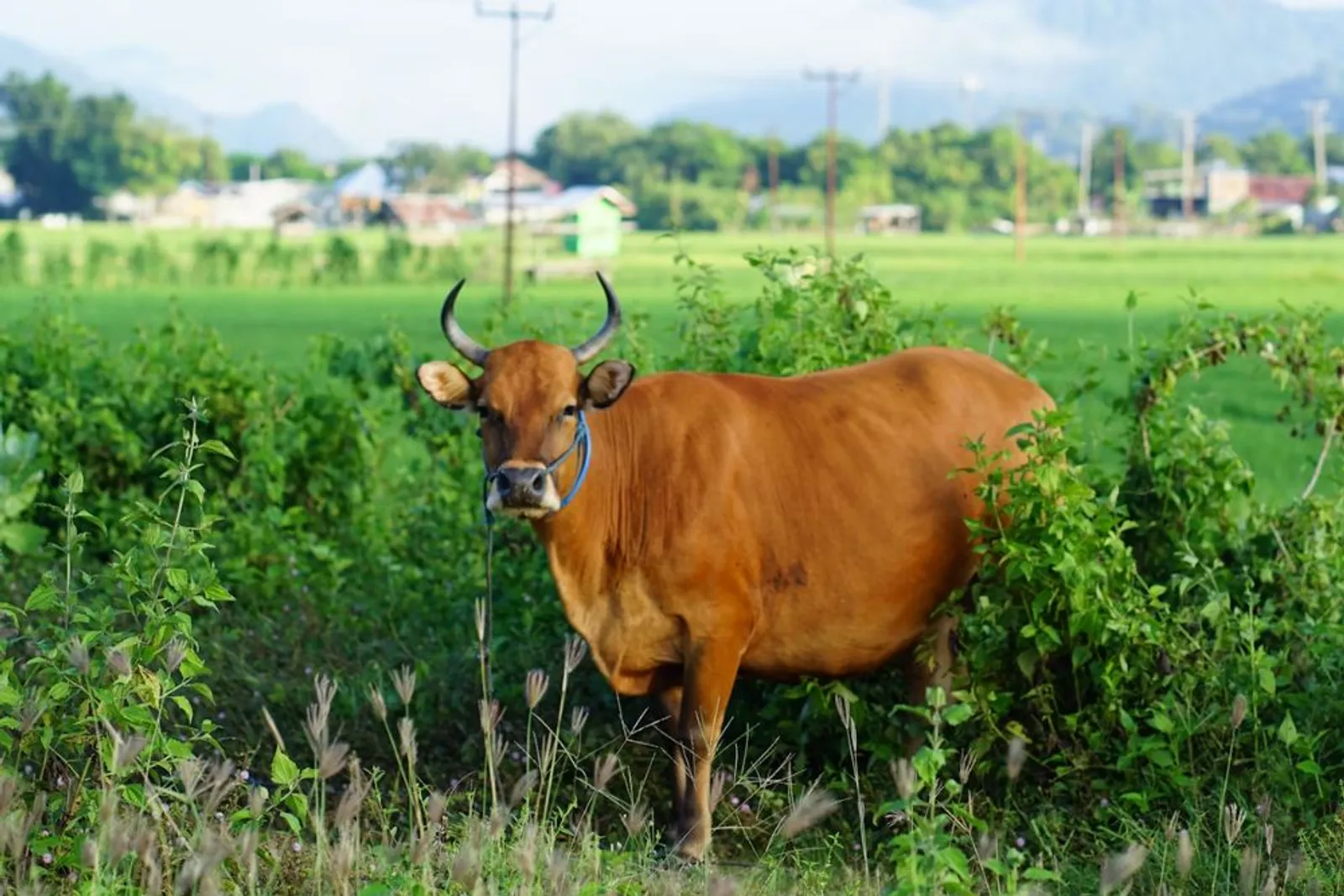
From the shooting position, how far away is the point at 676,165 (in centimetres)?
14525

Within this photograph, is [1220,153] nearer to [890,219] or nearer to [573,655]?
[890,219]

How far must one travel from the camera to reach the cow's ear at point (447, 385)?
634 centimetres

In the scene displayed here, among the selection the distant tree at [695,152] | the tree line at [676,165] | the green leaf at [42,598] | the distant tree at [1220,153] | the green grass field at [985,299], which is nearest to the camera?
the green leaf at [42,598]

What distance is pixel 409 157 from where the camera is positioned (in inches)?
6309

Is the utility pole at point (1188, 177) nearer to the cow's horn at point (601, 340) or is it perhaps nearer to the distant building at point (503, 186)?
the distant building at point (503, 186)

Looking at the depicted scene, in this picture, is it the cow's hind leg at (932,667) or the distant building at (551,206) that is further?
the distant building at (551,206)

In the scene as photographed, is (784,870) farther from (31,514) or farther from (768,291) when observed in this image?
(31,514)

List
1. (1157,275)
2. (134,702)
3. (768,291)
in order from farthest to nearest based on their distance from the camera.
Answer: (1157,275) → (768,291) → (134,702)

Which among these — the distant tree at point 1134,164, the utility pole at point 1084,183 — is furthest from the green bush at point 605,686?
the distant tree at point 1134,164

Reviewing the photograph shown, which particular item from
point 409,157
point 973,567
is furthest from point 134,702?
point 409,157

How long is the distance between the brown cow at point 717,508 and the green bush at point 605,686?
215mm

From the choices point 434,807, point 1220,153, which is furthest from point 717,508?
point 1220,153

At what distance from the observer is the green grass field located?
60.5 ft

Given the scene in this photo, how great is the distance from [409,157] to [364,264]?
100 metres
